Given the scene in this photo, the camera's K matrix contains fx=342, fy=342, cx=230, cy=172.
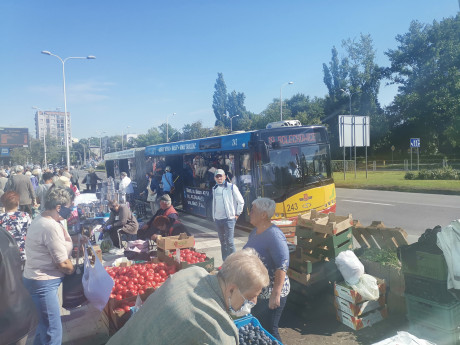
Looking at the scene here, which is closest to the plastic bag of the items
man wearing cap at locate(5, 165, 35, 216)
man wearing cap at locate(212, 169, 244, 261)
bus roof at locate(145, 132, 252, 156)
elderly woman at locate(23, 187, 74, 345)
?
man wearing cap at locate(212, 169, 244, 261)

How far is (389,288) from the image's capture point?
4.84m

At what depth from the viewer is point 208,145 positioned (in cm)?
1238

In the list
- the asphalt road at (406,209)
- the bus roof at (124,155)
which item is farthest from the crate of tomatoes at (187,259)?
the bus roof at (124,155)

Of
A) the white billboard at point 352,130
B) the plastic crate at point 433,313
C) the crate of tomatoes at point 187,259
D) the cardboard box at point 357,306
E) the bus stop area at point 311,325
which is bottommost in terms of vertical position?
the bus stop area at point 311,325

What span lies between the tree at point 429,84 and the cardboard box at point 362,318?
4198cm

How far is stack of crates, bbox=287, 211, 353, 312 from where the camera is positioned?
16.6 feet

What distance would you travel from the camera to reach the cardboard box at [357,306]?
451cm

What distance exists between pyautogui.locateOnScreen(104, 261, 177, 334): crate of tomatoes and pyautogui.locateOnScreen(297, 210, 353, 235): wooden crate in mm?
2167

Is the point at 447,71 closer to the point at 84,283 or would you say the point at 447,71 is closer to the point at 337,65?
the point at 337,65

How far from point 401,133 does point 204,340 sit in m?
54.4

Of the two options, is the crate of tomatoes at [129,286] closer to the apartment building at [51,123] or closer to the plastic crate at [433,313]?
the plastic crate at [433,313]

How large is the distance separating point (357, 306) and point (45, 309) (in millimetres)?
3766

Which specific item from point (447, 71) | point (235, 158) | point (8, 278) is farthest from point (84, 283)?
point (447, 71)

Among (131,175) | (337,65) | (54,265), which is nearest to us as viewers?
(54,265)
